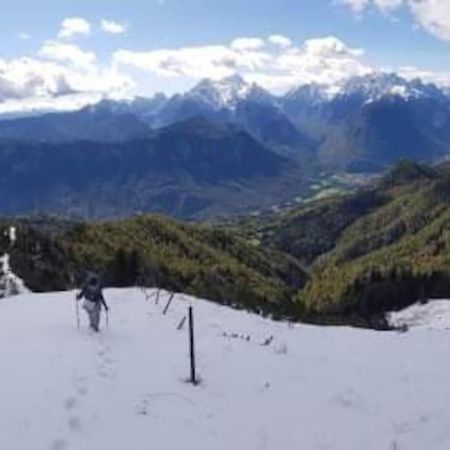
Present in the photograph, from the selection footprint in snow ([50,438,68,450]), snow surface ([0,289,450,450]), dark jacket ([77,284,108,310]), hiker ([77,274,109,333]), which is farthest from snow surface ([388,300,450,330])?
footprint in snow ([50,438,68,450])

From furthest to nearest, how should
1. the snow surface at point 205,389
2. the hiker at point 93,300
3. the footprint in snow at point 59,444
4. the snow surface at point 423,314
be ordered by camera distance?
the snow surface at point 423,314, the hiker at point 93,300, the snow surface at point 205,389, the footprint in snow at point 59,444

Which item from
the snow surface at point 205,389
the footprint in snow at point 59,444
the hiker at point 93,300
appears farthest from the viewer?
the hiker at point 93,300

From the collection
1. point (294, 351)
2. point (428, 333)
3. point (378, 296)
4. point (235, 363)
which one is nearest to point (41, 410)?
point (235, 363)

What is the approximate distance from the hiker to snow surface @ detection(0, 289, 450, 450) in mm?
552

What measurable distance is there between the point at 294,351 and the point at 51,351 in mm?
9852

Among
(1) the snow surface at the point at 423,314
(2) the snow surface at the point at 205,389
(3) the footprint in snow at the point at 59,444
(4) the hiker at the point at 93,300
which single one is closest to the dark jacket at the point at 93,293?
(4) the hiker at the point at 93,300

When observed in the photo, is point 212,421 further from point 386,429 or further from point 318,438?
point 386,429

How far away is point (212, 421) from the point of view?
20234 mm

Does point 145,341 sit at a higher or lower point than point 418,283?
higher

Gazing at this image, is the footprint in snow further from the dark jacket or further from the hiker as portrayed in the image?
the dark jacket

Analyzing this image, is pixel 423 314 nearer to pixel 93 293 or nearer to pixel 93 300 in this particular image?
pixel 93 293

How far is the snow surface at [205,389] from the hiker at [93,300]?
1.81 ft

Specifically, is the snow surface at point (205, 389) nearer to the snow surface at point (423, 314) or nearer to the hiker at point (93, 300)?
the hiker at point (93, 300)

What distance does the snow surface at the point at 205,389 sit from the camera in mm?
18844
